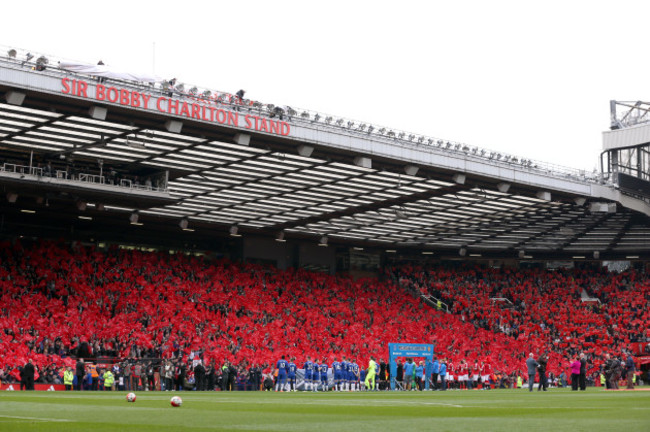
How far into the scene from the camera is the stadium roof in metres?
29.6

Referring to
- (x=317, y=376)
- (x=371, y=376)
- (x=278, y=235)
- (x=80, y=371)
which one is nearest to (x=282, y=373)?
(x=317, y=376)

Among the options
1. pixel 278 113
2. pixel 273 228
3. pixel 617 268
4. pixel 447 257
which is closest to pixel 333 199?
pixel 273 228

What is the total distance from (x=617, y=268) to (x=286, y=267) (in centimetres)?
2652

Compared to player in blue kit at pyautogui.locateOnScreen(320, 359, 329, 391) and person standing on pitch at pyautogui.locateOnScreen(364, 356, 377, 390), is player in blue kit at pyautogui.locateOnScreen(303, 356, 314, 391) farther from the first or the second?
person standing on pitch at pyautogui.locateOnScreen(364, 356, 377, 390)

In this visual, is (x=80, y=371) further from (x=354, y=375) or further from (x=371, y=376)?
(x=354, y=375)

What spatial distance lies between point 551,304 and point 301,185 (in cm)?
2456

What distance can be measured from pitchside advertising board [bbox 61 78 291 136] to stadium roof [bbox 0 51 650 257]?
0.20m

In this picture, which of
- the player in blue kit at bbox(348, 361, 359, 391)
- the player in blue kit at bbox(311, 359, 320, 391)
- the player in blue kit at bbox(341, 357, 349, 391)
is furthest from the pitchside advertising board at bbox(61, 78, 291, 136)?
the player in blue kit at bbox(348, 361, 359, 391)

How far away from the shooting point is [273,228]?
166 ft

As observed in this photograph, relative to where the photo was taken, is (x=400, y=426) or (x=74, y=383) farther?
(x=74, y=383)

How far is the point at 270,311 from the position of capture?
4622cm

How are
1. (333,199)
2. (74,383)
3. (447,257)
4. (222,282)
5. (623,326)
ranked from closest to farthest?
(74,383), (333,199), (222,282), (623,326), (447,257)

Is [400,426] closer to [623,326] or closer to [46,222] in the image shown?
[46,222]

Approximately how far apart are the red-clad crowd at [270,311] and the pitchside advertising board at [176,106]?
35.7 feet
